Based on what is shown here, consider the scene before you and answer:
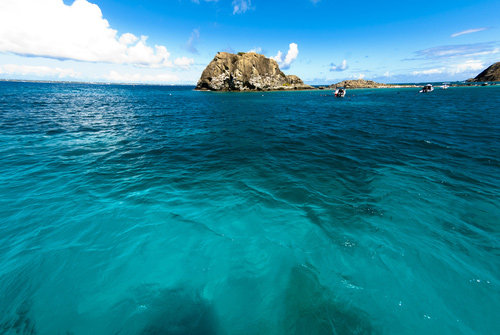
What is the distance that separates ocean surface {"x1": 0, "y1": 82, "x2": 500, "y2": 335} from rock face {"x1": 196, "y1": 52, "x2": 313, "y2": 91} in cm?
12039

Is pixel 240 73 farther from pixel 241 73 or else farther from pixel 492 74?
pixel 492 74

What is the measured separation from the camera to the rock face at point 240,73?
4695 inches

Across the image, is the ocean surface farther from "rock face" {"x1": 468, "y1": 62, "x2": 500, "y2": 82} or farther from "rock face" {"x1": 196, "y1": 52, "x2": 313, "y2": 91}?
"rock face" {"x1": 468, "y1": 62, "x2": 500, "y2": 82}

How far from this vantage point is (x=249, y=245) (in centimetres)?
705

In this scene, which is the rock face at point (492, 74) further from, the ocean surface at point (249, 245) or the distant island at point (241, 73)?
the ocean surface at point (249, 245)

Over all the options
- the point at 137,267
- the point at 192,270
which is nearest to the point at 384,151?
the point at 192,270

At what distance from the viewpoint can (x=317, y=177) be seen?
11.8 m

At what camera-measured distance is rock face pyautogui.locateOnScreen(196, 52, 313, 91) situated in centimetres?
11925

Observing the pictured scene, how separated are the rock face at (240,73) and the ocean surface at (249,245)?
120m

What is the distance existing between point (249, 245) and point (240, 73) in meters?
127

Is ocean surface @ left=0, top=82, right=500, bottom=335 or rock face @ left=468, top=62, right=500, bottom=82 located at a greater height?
rock face @ left=468, top=62, right=500, bottom=82

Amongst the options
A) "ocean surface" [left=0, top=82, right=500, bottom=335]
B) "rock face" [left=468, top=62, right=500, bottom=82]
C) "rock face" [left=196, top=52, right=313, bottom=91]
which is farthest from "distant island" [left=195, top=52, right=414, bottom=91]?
"rock face" [left=468, top=62, right=500, bottom=82]

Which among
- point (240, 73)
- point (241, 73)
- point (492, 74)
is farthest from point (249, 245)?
point (492, 74)

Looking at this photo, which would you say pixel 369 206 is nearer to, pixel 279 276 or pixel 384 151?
pixel 279 276
